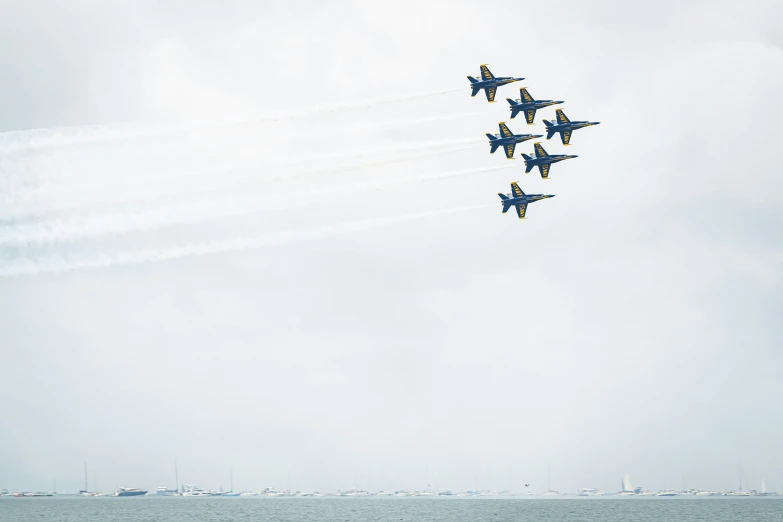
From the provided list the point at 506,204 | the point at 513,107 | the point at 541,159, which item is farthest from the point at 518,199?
the point at 513,107

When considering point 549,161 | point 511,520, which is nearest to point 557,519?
point 511,520

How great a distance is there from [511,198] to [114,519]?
4311 inches

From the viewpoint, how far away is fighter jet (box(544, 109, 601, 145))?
118m

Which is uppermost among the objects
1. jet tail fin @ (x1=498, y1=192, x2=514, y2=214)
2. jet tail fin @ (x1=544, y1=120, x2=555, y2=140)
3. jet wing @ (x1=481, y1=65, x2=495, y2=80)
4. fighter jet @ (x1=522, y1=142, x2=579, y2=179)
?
jet wing @ (x1=481, y1=65, x2=495, y2=80)

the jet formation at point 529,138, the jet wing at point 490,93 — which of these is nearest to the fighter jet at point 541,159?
the jet formation at point 529,138

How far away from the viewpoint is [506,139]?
11506 cm

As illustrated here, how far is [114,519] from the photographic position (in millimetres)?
178000

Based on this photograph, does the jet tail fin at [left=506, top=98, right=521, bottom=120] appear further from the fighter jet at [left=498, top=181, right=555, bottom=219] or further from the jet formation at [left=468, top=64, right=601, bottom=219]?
the fighter jet at [left=498, top=181, right=555, bottom=219]

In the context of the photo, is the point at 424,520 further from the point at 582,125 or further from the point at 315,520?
the point at 582,125

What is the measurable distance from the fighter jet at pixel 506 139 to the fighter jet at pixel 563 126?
421 cm

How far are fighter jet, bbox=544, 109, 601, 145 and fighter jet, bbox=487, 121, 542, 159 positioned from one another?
4211mm

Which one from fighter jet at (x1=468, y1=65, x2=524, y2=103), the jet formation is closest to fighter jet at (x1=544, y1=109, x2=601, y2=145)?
the jet formation

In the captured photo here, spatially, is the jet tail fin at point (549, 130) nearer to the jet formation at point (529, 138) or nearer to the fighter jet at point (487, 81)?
the jet formation at point (529, 138)

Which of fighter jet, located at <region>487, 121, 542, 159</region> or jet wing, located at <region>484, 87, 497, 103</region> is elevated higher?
jet wing, located at <region>484, 87, 497, 103</region>
